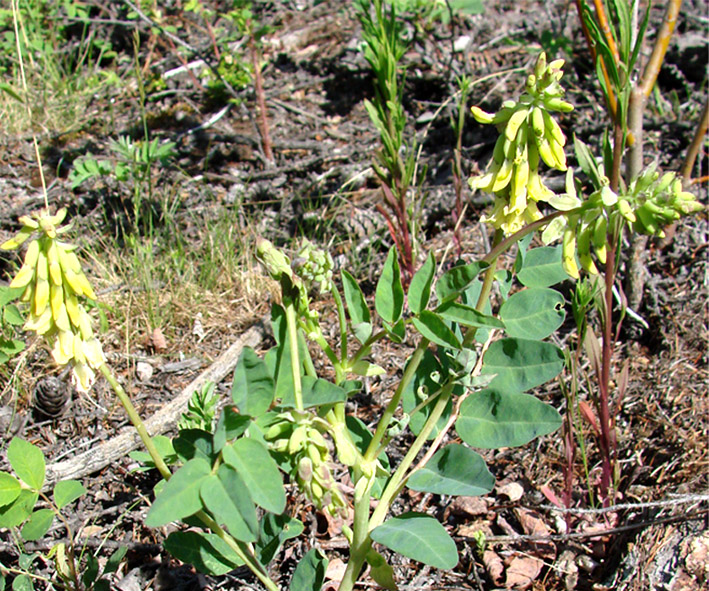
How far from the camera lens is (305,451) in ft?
4.64

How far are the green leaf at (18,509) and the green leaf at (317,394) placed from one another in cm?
74

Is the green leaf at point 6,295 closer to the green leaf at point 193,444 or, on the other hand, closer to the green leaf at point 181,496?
the green leaf at point 193,444

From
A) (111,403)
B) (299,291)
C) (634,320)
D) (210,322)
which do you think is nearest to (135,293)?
(210,322)

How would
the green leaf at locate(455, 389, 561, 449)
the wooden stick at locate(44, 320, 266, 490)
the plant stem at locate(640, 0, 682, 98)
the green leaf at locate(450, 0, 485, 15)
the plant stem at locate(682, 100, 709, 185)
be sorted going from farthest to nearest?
the green leaf at locate(450, 0, 485, 15) → the plant stem at locate(682, 100, 709, 185) → the plant stem at locate(640, 0, 682, 98) → the wooden stick at locate(44, 320, 266, 490) → the green leaf at locate(455, 389, 561, 449)

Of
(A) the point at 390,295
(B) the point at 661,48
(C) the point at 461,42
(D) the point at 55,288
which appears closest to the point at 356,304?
(A) the point at 390,295

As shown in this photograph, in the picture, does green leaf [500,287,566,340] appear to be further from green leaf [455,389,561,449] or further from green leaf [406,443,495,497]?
green leaf [406,443,495,497]

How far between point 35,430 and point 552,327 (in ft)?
6.60

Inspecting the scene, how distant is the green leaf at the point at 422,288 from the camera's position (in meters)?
1.63

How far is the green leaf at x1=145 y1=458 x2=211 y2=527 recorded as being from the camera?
127 centimetres

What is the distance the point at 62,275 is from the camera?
1.37 meters

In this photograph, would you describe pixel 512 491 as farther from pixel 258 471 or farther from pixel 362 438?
pixel 258 471

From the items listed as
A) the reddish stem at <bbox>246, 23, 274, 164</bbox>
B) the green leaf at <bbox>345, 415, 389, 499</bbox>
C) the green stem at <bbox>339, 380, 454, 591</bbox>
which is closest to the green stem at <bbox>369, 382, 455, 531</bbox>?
the green stem at <bbox>339, 380, 454, 591</bbox>

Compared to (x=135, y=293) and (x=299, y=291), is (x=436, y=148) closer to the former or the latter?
(x=135, y=293)

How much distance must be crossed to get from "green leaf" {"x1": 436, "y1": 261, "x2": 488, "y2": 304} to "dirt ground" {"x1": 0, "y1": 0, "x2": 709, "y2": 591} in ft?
3.10
